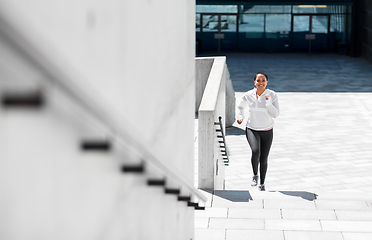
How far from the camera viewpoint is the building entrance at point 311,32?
1298 inches

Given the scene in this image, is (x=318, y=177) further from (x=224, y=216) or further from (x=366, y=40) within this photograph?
(x=366, y=40)

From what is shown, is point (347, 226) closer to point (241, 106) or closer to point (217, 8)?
point (241, 106)

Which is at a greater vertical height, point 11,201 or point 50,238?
point 11,201

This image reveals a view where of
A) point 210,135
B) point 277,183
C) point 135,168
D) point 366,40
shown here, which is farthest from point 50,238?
point 366,40

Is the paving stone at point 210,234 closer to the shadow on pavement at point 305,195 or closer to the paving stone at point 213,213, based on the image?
the paving stone at point 213,213

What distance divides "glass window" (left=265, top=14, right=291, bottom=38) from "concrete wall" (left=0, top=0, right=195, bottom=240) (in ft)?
99.6

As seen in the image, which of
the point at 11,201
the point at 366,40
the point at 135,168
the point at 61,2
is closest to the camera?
the point at 11,201

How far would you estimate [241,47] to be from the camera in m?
33.6

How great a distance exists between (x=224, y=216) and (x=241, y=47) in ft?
92.5

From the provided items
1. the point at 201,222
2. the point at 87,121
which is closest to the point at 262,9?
the point at 201,222

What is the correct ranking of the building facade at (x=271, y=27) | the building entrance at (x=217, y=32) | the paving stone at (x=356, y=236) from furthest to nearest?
the building entrance at (x=217, y=32) → the building facade at (x=271, y=27) → the paving stone at (x=356, y=236)

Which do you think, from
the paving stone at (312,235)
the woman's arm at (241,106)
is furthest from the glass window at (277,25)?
the paving stone at (312,235)

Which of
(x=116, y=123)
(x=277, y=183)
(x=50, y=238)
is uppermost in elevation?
(x=116, y=123)

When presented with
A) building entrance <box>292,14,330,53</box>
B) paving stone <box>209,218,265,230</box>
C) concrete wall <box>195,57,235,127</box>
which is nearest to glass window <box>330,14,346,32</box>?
building entrance <box>292,14,330,53</box>
